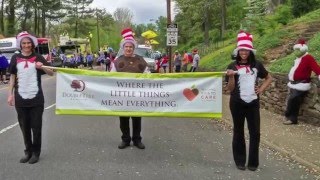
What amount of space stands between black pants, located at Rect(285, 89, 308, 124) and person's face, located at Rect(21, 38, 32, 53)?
615 centimetres

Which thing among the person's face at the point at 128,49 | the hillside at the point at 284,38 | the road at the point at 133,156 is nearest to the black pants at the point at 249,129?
the road at the point at 133,156

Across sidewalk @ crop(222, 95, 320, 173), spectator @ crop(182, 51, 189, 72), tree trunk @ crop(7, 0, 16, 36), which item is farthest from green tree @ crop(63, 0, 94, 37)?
sidewalk @ crop(222, 95, 320, 173)

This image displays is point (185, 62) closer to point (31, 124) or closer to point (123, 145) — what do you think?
point (123, 145)

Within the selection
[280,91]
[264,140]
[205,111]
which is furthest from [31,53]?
[280,91]

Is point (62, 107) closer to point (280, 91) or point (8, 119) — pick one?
point (8, 119)

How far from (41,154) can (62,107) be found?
82 cm

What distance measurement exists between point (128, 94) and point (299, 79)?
4495mm

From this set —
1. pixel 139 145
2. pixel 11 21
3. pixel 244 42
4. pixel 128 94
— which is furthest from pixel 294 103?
pixel 11 21

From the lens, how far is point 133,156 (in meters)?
7.98

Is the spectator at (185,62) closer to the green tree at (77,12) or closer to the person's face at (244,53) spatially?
the person's face at (244,53)

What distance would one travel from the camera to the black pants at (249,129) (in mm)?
7223

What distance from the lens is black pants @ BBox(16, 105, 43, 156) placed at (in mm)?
7543

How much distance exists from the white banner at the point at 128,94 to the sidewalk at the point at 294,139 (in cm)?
169

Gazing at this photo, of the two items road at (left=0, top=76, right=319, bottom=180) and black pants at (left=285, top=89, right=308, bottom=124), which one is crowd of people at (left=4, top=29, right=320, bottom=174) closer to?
road at (left=0, top=76, right=319, bottom=180)
